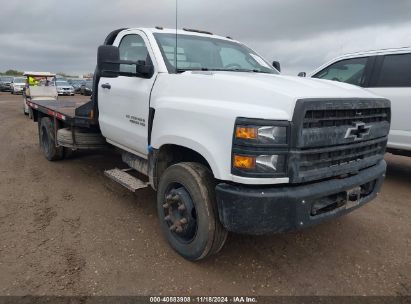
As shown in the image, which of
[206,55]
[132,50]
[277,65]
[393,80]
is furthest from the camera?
[393,80]

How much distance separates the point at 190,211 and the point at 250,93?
3.71ft

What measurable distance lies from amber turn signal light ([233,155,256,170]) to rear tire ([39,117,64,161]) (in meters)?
4.84

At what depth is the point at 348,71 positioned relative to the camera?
6.57 metres

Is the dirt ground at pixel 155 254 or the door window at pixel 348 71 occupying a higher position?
the door window at pixel 348 71

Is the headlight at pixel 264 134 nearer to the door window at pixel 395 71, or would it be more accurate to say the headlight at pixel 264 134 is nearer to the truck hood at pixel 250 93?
the truck hood at pixel 250 93

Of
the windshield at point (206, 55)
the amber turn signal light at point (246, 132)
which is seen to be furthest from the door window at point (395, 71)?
the amber turn signal light at point (246, 132)

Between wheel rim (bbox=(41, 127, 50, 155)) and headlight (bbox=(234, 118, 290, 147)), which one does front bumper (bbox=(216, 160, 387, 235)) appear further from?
wheel rim (bbox=(41, 127, 50, 155))

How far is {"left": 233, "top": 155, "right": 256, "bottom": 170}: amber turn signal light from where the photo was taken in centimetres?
271

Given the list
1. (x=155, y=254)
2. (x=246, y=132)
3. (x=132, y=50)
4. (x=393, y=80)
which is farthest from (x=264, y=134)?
(x=393, y=80)

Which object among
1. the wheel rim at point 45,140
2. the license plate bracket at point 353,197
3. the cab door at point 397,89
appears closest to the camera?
the license plate bracket at point 353,197

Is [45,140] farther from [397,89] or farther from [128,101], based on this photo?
[397,89]

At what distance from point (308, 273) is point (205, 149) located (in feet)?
4.70

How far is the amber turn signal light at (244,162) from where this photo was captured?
8.88ft

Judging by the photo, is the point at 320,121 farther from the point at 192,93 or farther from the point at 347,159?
the point at 192,93
